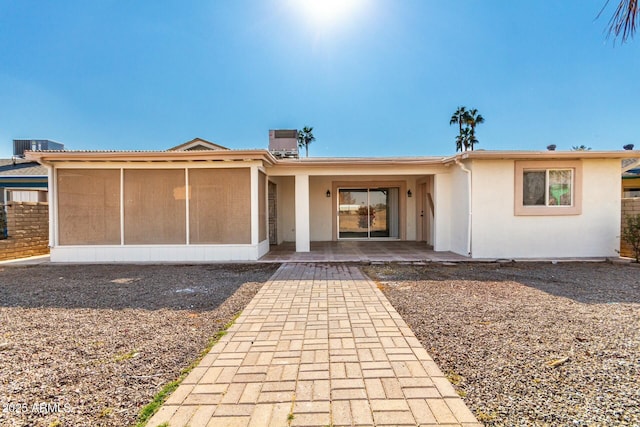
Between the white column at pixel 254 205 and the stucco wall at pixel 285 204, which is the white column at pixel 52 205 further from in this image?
the stucco wall at pixel 285 204

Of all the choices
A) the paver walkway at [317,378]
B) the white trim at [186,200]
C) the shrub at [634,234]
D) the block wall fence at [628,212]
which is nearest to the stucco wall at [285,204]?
the white trim at [186,200]

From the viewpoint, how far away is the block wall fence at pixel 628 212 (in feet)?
28.7

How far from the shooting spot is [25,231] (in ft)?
31.4

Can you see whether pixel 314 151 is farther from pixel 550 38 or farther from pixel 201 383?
pixel 201 383

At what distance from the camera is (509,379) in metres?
2.58

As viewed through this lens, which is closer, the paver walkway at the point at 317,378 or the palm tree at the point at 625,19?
the palm tree at the point at 625,19

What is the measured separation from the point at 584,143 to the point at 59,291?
5109cm

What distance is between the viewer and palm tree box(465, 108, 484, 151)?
28450 mm

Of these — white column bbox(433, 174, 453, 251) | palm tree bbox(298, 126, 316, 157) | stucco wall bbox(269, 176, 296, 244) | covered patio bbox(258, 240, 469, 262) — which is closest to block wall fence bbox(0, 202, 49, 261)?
covered patio bbox(258, 240, 469, 262)

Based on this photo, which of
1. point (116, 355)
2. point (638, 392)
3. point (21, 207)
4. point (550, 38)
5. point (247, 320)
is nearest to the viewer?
point (638, 392)

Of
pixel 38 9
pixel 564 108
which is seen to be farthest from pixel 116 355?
pixel 564 108

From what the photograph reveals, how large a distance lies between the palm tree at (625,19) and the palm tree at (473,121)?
1175 inches

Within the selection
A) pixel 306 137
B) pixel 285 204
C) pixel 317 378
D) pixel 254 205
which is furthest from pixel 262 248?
pixel 306 137

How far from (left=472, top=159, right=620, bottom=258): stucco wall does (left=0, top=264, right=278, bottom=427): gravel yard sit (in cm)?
638
